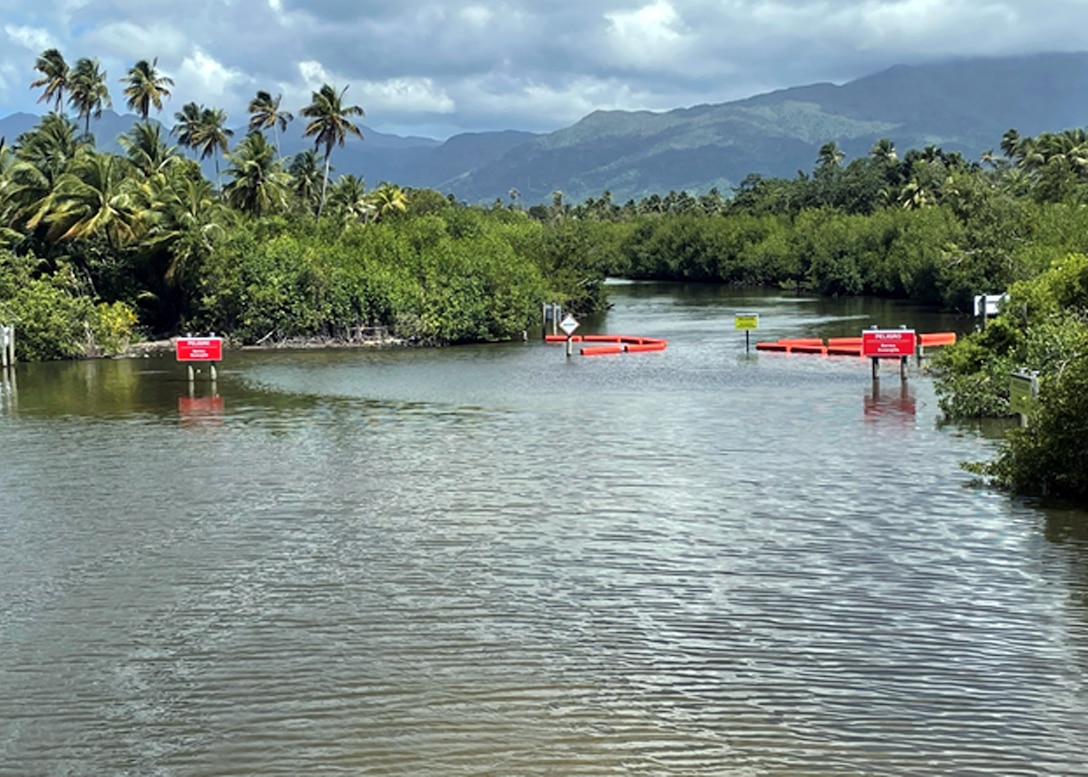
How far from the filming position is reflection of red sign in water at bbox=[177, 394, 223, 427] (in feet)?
105

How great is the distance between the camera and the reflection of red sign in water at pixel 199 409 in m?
32.0

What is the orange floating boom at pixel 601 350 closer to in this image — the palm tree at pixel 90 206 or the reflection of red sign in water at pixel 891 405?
the reflection of red sign in water at pixel 891 405

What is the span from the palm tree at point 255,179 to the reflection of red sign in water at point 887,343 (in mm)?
41097

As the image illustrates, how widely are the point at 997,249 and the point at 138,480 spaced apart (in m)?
54.8

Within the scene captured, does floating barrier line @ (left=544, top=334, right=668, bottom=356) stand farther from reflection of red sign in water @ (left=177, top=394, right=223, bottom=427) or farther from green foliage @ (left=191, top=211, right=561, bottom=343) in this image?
reflection of red sign in water @ (left=177, top=394, right=223, bottom=427)

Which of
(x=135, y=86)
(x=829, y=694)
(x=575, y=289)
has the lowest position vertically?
(x=829, y=694)

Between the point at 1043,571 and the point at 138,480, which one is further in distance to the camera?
the point at 138,480

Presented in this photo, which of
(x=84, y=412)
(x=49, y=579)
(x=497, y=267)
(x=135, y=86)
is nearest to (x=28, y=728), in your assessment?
(x=49, y=579)

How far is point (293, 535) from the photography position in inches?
718

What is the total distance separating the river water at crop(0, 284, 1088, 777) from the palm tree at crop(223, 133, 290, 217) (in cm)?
4190

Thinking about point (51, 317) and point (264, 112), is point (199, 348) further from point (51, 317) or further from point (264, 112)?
point (264, 112)

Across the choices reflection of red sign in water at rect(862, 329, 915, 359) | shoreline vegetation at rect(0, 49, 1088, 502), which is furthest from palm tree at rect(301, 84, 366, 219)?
reflection of red sign in water at rect(862, 329, 915, 359)

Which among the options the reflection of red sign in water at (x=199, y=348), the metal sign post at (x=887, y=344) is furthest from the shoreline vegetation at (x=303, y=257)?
the reflection of red sign in water at (x=199, y=348)

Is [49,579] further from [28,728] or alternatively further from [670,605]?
[670,605]
